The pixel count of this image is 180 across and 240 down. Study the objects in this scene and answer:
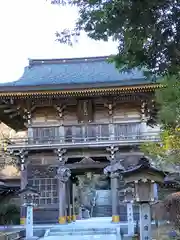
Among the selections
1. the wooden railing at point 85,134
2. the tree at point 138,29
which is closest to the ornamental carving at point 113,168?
the wooden railing at point 85,134

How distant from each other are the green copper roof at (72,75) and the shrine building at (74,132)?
0.06 meters

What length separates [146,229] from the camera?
28.9 ft

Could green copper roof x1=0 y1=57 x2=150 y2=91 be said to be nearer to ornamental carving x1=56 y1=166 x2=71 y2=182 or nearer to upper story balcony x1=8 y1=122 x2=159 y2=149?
upper story balcony x1=8 y1=122 x2=159 y2=149

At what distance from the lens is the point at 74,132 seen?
1923cm

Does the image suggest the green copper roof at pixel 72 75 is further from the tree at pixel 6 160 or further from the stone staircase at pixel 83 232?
the stone staircase at pixel 83 232

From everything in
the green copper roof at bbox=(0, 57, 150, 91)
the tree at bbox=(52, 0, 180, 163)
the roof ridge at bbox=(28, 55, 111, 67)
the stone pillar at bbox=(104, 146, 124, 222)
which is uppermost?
the roof ridge at bbox=(28, 55, 111, 67)

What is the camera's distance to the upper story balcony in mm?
18391

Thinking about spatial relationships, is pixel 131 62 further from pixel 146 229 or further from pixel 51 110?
pixel 51 110

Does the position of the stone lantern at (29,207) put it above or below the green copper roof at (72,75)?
below

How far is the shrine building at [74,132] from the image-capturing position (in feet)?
60.3

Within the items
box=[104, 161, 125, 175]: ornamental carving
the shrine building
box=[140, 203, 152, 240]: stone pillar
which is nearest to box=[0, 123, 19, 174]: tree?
the shrine building

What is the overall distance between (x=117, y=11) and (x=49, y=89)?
14.1 meters

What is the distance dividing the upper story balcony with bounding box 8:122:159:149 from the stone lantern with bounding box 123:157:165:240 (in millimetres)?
9145

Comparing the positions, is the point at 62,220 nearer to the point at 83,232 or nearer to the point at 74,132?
the point at 83,232
